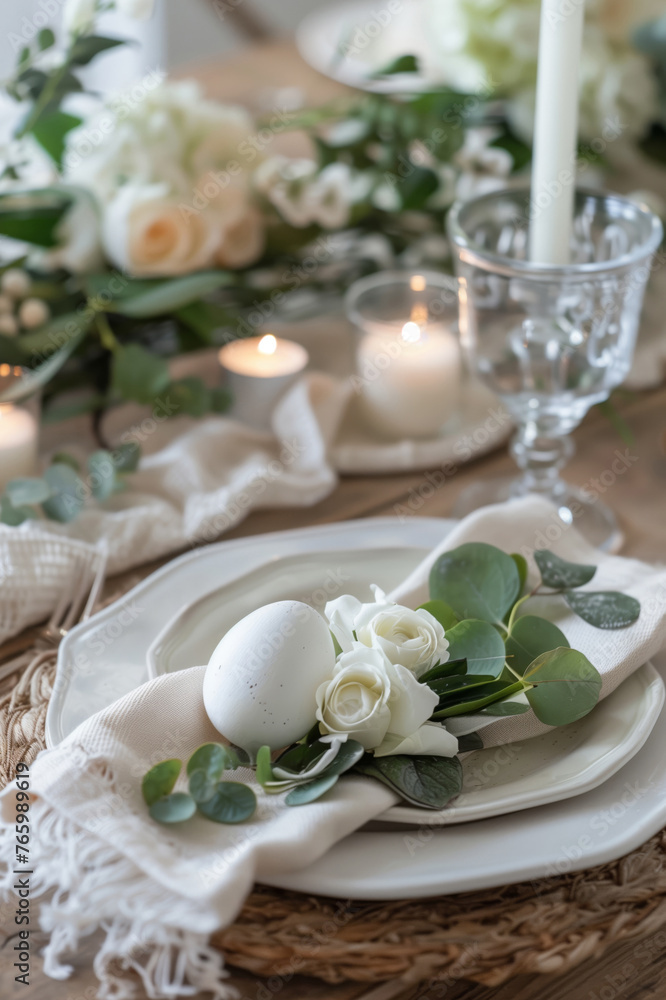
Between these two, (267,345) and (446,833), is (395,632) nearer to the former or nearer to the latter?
(446,833)

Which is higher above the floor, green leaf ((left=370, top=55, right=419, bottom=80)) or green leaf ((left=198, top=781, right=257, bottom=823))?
green leaf ((left=370, top=55, right=419, bottom=80))

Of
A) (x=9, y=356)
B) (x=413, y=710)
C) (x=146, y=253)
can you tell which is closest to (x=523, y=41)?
(x=146, y=253)

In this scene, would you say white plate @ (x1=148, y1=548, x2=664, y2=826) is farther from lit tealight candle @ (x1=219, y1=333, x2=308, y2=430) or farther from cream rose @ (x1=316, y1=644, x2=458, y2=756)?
lit tealight candle @ (x1=219, y1=333, x2=308, y2=430)

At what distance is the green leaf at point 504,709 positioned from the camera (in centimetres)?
40

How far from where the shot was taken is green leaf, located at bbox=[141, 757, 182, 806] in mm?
372

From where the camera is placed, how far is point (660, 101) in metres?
0.77

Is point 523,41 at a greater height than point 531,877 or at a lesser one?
greater

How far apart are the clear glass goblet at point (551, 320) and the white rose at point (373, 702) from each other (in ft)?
0.75

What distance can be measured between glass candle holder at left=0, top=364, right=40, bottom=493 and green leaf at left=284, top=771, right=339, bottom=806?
13.3 inches

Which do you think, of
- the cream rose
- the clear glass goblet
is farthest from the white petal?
the clear glass goblet

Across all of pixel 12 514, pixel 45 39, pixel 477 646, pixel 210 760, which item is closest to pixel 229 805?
pixel 210 760

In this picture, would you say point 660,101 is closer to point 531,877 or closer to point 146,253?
point 146,253

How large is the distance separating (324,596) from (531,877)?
19 centimetres

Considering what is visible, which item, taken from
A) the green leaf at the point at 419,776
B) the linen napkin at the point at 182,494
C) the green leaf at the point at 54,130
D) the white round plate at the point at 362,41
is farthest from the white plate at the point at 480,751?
the white round plate at the point at 362,41
